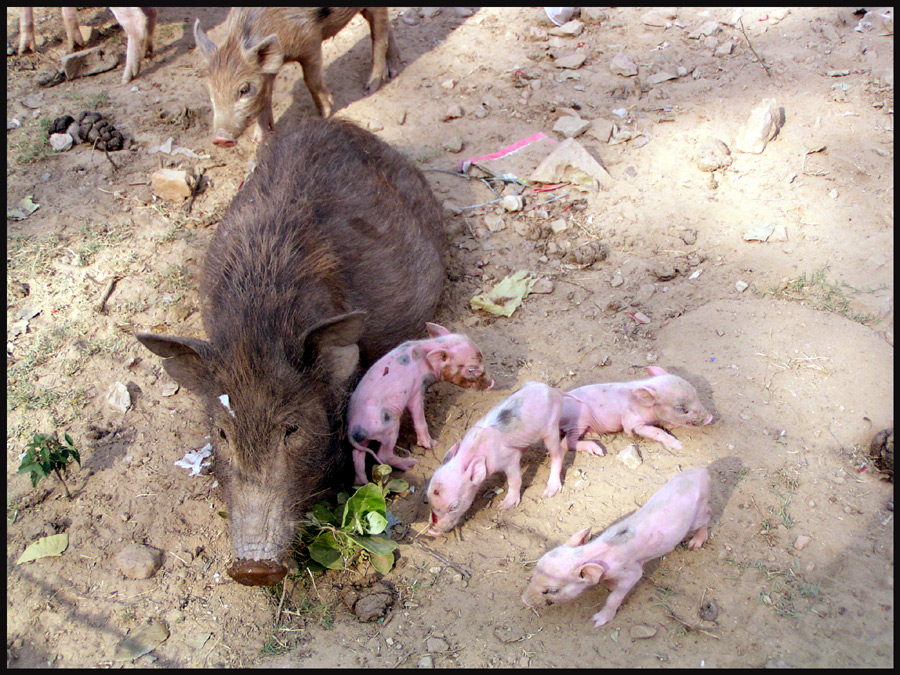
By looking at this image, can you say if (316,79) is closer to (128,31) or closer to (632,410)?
(128,31)

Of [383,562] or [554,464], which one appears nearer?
[383,562]

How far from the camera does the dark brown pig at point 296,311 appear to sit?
3078 mm

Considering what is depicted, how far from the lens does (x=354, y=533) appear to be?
3160 millimetres

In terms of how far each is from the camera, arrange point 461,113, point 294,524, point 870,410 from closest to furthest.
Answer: point 294,524
point 870,410
point 461,113

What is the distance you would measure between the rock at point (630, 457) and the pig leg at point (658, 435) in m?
0.10

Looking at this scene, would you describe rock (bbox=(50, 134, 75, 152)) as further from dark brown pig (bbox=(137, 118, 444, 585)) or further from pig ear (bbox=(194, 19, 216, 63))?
dark brown pig (bbox=(137, 118, 444, 585))

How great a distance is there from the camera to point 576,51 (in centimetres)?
675

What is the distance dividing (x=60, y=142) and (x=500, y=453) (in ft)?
16.6

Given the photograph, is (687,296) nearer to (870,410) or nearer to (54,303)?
(870,410)

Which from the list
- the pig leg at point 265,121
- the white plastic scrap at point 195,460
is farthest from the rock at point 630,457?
the pig leg at point 265,121

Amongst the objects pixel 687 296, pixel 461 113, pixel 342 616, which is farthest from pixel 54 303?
pixel 687 296

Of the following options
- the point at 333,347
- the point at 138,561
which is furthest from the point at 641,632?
the point at 138,561

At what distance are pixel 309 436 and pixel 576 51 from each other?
5214mm

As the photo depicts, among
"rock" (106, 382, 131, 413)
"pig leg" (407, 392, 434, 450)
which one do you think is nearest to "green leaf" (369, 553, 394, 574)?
"pig leg" (407, 392, 434, 450)
